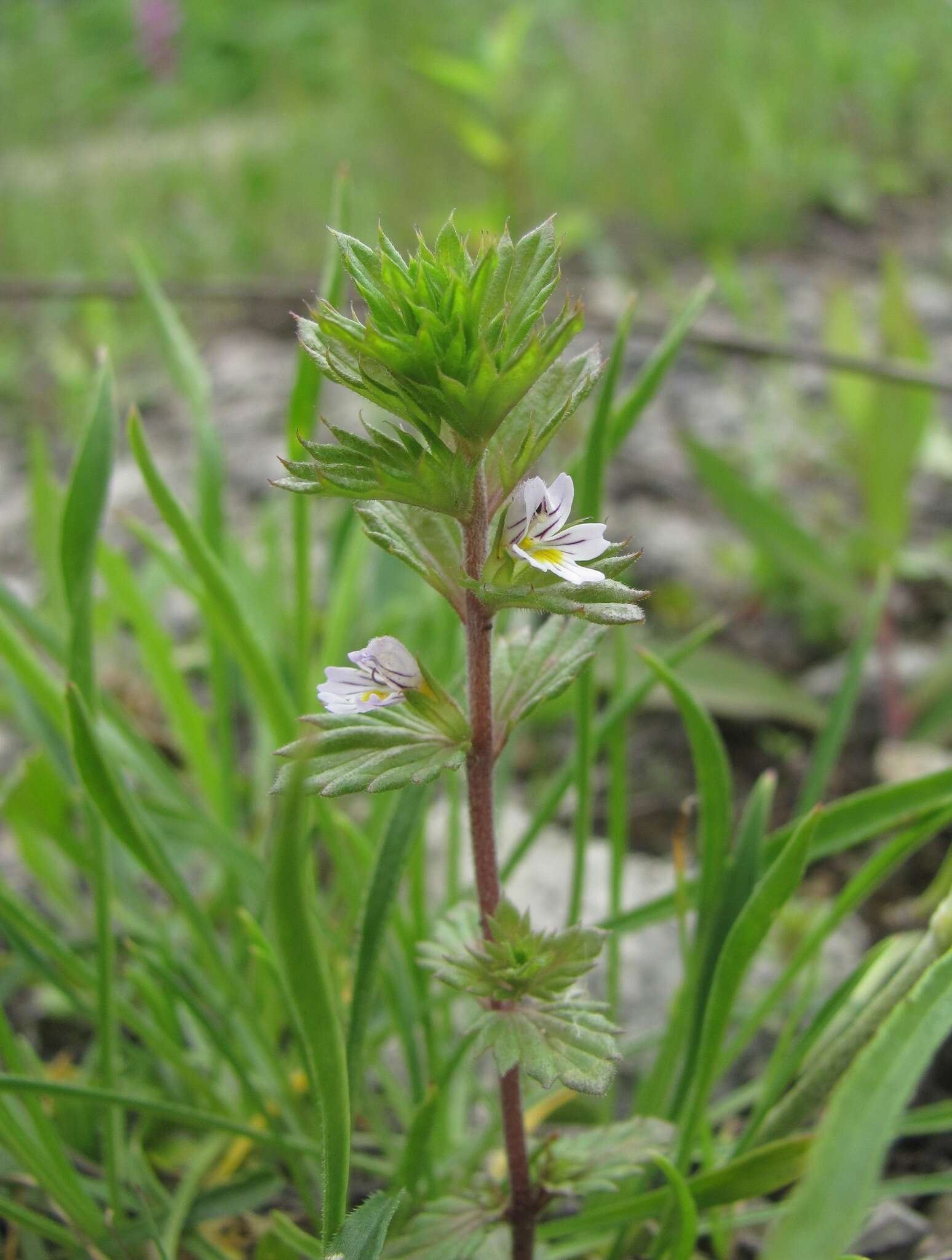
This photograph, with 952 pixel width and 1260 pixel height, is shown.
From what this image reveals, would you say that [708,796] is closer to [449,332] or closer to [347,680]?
[347,680]

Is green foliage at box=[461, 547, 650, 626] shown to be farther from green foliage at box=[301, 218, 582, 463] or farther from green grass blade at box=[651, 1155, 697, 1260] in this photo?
green grass blade at box=[651, 1155, 697, 1260]

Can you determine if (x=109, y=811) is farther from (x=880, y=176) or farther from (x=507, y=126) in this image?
(x=880, y=176)

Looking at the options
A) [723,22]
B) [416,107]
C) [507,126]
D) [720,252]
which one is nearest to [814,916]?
[507,126]

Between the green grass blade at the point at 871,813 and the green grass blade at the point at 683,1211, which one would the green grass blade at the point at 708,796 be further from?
the green grass blade at the point at 683,1211

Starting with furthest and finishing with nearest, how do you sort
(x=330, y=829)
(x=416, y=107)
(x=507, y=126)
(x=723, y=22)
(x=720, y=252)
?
(x=723, y=22) → (x=416, y=107) → (x=720, y=252) → (x=507, y=126) → (x=330, y=829)

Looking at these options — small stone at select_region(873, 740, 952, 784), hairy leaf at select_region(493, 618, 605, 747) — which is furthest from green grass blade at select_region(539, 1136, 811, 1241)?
small stone at select_region(873, 740, 952, 784)

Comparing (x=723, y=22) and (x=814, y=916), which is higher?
(x=723, y=22)
